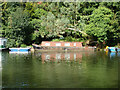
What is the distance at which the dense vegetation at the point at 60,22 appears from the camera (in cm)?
7338

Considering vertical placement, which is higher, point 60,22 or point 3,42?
point 60,22

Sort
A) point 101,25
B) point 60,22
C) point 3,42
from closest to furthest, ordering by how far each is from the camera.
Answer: point 101,25, point 3,42, point 60,22

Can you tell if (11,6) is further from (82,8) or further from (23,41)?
(82,8)

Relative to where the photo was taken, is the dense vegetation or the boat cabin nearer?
the dense vegetation

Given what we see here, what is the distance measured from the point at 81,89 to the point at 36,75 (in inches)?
345

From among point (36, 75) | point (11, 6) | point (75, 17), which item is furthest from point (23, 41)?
→ point (36, 75)

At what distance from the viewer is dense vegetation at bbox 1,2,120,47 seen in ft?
241

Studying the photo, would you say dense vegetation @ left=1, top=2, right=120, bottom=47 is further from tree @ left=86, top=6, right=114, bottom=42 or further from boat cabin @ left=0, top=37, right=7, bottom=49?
boat cabin @ left=0, top=37, right=7, bottom=49

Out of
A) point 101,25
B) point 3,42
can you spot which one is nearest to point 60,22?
point 101,25

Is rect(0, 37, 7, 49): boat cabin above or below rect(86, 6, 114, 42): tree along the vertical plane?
below

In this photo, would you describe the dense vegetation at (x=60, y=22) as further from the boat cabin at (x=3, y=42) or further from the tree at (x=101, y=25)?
the boat cabin at (x=3, y=42)

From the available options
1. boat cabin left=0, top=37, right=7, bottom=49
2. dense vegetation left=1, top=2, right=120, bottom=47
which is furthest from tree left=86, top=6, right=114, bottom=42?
boat cabin left=0, top=37, right=7, bottom=49

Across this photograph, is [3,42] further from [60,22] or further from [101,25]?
[101,25]

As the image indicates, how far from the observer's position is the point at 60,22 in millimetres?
78500
